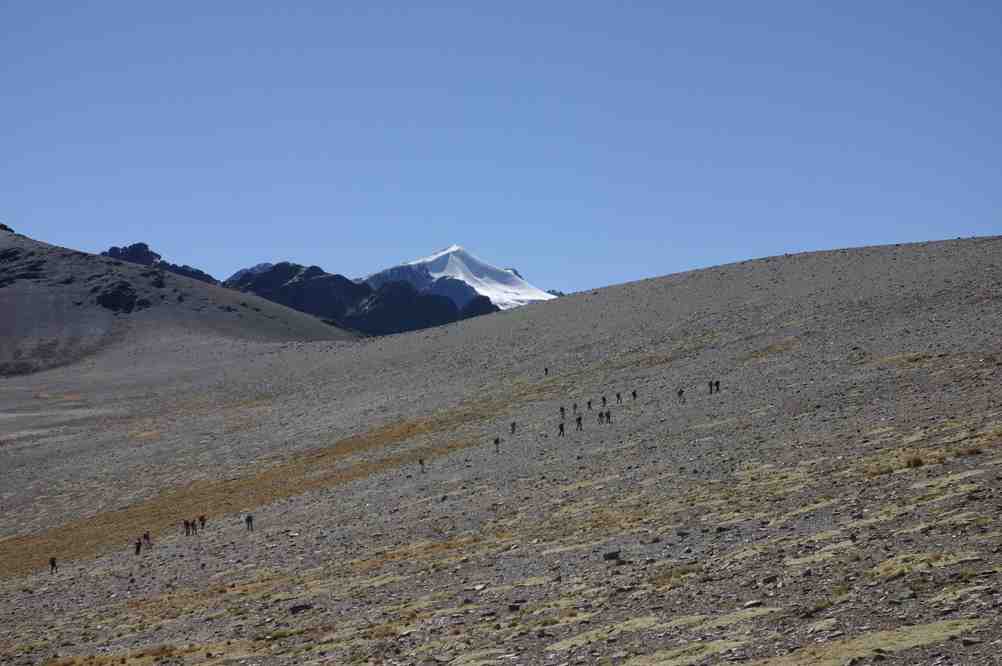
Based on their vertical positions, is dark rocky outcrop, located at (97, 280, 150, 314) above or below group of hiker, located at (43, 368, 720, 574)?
above

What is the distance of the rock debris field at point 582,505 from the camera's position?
18.5m

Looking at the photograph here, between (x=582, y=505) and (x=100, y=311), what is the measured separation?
513ft

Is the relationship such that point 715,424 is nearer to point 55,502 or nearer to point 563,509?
point 563,509

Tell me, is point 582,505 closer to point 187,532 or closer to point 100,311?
point 187,532

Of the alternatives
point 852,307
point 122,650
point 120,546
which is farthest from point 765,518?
point 852,307

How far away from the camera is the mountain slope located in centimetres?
15562

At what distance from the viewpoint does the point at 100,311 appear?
172m

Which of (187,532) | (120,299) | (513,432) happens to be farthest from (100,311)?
(187,532)

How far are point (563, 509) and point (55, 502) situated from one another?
1461 inches

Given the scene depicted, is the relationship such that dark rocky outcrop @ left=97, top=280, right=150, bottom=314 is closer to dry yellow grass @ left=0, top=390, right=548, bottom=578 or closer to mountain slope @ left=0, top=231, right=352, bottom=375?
mountain slope @ left=0, top=231, right=352, bottom=375

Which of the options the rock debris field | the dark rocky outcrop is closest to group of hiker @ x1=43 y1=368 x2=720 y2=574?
the rock debris field

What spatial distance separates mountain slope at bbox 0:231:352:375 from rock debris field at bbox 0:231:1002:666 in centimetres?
7152

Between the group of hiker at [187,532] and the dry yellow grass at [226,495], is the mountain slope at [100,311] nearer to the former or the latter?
the dry yellow grass at [226,495]

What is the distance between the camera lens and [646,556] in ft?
77.5
